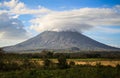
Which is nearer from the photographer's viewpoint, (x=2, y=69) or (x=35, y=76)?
(x=35, y=76)

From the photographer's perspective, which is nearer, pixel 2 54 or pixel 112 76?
pixel 112 76

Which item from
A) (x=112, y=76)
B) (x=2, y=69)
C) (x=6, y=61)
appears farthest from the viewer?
(x=6, y=61)

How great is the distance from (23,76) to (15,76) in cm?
133

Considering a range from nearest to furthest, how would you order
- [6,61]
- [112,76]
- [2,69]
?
1. [112,76]
2. [2,69]
3. [6,61]

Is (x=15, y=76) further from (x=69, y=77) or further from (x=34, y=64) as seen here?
(x=34, y=64)

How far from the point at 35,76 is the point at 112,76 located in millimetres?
11589

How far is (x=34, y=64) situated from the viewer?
186 ft

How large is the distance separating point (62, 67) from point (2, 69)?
1246 centimetres

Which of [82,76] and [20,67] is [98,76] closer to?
[82,76]

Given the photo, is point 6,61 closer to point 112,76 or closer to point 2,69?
point 2,69

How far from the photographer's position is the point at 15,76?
3847 centimetres

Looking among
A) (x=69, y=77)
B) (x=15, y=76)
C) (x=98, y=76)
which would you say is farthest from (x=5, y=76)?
(x=98, y=76)

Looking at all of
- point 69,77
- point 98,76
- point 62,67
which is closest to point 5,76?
point 69,77

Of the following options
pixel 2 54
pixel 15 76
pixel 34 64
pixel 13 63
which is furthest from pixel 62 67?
pixel 15 76
